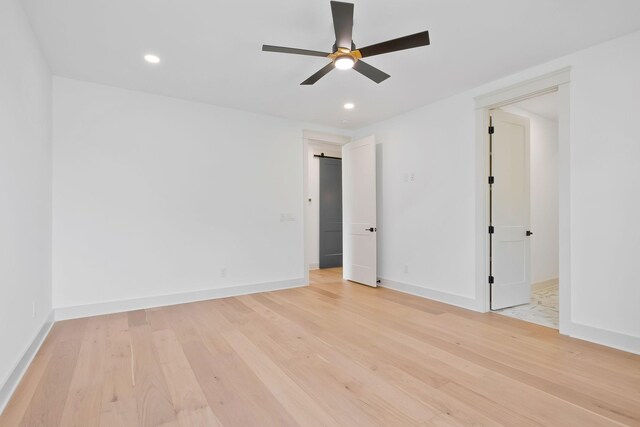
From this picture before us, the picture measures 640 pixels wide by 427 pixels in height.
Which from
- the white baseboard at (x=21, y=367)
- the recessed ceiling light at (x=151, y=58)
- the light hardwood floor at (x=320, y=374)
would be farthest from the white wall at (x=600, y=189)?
the white baseboard at (x=21, y=367)

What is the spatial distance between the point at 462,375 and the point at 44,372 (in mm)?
3015

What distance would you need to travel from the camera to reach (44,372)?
7.52ft

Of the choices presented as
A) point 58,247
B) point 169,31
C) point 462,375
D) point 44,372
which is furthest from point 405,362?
point 58,247

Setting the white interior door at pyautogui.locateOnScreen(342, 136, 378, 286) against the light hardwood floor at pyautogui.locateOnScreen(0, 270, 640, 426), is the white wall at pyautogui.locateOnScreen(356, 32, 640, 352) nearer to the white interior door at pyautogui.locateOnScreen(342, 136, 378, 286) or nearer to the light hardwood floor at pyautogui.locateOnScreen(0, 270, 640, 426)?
the light hardwood floor at pyautogui.locateOnScreen(0, 270, 640, 426)

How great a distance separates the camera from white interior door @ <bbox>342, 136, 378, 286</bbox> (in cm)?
512

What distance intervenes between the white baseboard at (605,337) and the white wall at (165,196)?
11.5ft

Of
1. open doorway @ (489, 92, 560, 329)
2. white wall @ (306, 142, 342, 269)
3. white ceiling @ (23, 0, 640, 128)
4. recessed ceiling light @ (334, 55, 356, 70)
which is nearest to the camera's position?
white ceiling @ (23, 0, 640, 128)

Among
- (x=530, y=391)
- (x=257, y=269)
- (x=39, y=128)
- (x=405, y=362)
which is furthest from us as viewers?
(x=257, y=269)

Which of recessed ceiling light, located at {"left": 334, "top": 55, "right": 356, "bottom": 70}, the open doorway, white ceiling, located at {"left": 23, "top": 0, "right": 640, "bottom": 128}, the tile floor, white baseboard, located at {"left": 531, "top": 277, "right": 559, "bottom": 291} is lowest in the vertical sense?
the tile floor

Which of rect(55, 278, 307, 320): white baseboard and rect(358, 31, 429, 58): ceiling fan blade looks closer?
rect(358, 31, 429, 58): ceiling fan blade

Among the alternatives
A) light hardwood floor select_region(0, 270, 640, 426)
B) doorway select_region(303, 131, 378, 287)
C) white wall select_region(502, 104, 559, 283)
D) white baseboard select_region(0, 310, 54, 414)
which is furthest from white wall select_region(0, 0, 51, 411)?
white wall select_region(502, 104, 559, 283)

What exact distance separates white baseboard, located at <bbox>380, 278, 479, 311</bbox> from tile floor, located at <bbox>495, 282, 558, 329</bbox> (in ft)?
1.09

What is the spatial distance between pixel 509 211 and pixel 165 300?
451 cm

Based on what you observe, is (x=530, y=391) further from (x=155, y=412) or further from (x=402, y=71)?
(x=402, y=71)
